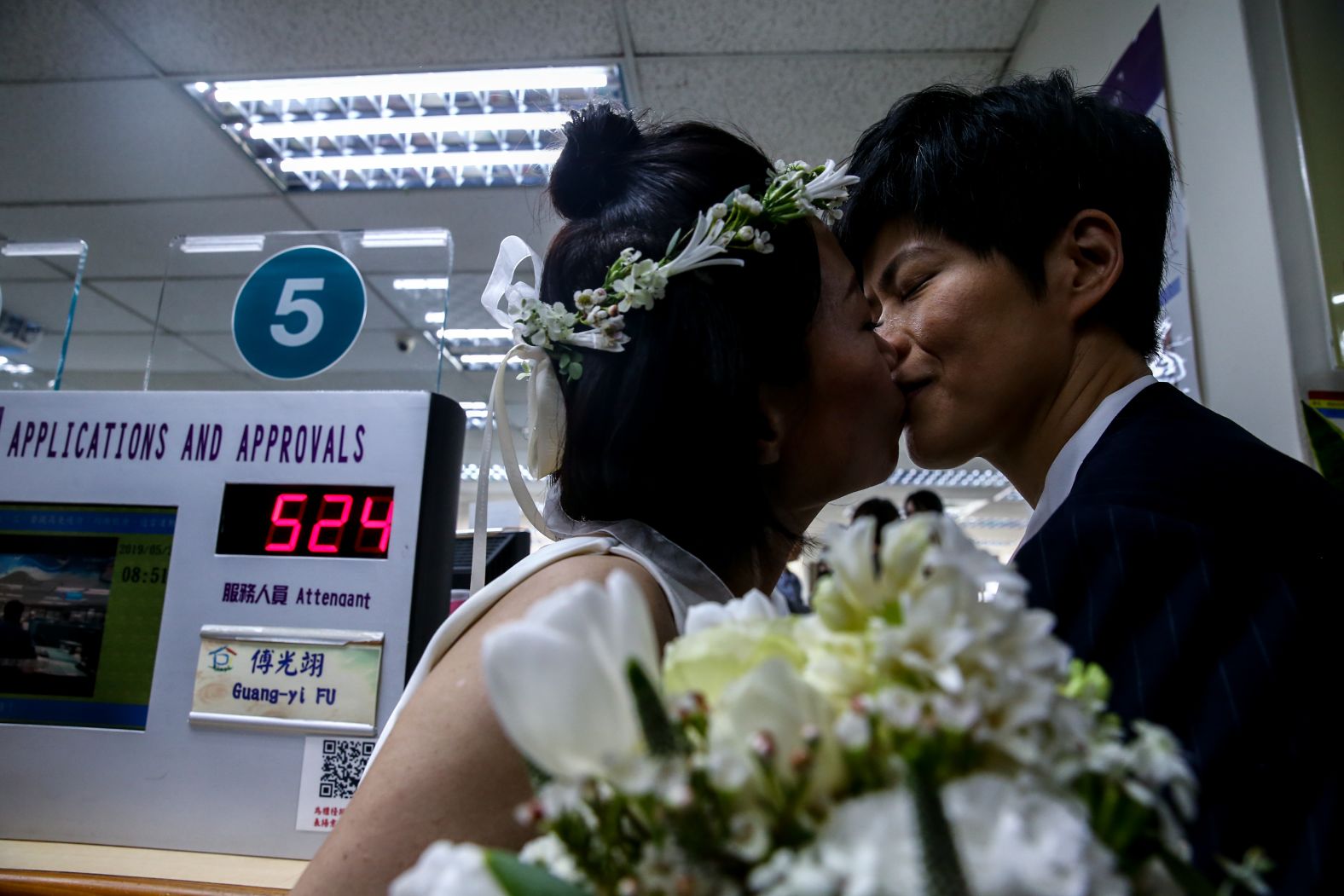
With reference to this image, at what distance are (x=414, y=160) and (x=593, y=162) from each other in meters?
2.53

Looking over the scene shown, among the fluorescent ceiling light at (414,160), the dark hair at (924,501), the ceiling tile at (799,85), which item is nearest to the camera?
the ceiling tile at (799,85)

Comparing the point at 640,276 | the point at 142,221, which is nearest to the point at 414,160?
the point at 142,221

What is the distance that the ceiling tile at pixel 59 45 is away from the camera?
2535mm

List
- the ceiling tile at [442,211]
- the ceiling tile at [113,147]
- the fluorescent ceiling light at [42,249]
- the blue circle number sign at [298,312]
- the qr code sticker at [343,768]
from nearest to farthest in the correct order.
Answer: the qr code sticker at [343,768] < the blue circle number sign at [298,312] < the fluorescent ceiling light at [42,249] < the ceiling tile at [113,147] < the ceiling tile at [442,211]

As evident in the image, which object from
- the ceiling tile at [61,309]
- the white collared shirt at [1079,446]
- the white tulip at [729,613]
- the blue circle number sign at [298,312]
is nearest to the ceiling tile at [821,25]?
the blue circle number sign at [298,312]

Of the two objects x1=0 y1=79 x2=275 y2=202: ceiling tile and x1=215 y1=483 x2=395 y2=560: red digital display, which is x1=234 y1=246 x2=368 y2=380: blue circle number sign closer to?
x1=215 y1=483 x2=395 y2=560: red digital display

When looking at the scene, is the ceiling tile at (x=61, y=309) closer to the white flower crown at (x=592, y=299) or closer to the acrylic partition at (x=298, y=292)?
the acrylic partition at (x=298, y=292)

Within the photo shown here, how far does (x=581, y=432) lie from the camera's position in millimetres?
1046

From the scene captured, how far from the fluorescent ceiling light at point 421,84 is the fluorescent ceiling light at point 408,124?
0.13 m

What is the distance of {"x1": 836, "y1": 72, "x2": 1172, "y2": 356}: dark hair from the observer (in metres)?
1.22

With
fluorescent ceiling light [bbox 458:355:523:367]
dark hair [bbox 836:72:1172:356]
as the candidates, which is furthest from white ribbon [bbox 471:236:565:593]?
fluorescent ceiling light [bbox 458:355:523:367]

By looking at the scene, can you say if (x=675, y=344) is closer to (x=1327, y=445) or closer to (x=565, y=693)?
(x=565, y=693)

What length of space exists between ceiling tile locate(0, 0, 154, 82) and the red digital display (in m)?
2.02

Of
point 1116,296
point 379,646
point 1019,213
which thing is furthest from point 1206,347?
point 379,646
